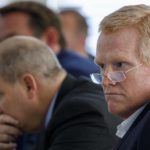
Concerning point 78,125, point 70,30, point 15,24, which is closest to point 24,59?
point 78,125

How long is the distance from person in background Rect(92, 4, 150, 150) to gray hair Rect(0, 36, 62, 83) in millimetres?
986

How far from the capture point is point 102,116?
11.0 feet

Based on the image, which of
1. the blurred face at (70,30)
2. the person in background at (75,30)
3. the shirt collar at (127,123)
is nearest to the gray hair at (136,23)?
the shirt collar at (127,123)

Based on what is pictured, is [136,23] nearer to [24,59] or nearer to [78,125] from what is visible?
[78,125]

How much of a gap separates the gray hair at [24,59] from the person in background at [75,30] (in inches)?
142

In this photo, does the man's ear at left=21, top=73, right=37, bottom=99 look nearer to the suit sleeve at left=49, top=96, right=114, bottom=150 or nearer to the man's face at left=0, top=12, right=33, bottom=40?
the suit sleeve at left=49, top=96, right=114, bottom=150

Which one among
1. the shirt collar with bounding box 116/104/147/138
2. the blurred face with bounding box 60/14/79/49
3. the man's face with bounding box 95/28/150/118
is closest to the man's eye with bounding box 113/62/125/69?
the man's face with bounding box 95/28/150/118

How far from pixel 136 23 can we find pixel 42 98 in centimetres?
117

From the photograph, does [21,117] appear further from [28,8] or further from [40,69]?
[28,8]

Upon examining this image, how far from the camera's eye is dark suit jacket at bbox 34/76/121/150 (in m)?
3.24

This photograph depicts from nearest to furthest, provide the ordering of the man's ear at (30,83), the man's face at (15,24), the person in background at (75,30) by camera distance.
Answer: the man's ear at (30,83)
the man's face at (15,24)
the person in background at (75,30)

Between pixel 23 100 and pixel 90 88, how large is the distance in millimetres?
373

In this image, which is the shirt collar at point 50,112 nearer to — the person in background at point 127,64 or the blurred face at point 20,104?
the blurred face at point 20,104

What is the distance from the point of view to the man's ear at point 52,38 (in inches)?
224
